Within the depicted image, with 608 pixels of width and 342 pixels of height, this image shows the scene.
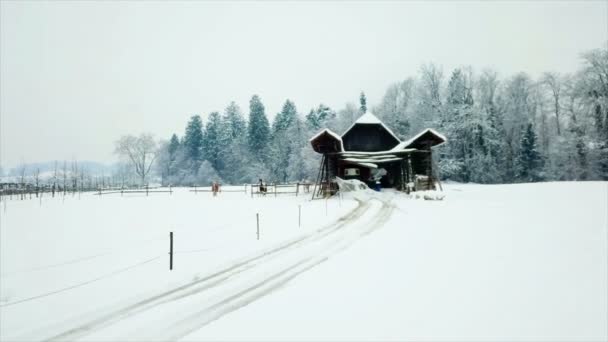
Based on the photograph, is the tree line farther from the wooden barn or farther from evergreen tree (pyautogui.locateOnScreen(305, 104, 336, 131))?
the wooden barn

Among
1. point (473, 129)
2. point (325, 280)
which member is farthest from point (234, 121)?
point (325, 280)

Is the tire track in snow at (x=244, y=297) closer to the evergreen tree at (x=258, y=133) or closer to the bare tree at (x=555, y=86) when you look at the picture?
the bare tree at (x=555, y=86)

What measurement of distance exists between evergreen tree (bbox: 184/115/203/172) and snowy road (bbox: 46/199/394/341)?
72.8 meters

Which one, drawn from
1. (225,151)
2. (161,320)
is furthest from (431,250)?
(225,151)

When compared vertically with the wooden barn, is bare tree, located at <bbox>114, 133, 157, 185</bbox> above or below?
above

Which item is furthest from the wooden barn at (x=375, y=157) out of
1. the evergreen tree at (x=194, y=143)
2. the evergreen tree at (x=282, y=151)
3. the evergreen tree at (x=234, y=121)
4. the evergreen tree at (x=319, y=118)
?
the evergreen tree at (x=194, y=143)

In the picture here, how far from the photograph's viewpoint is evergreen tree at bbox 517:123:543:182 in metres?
45.9

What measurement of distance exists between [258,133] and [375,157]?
43720 mm

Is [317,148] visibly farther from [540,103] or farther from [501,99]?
[540,103]

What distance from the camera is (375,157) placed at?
34594 millimetres

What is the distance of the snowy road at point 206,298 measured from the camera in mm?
5680

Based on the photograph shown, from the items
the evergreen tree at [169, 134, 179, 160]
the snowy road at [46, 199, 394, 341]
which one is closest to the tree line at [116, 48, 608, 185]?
the evergreen tree at [169, 134, 179, 160]

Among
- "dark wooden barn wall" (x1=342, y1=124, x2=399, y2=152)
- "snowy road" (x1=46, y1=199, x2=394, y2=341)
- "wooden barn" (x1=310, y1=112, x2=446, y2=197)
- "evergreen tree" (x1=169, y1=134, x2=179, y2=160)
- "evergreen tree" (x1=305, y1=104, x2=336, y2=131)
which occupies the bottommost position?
"snowy road" (x1=46, y1=199, x2=394, y2=341)

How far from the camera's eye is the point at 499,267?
8.63 m
